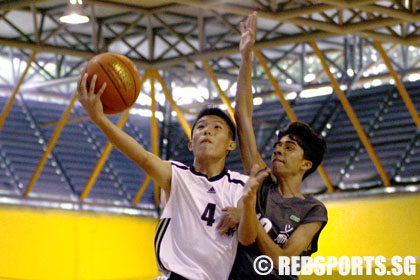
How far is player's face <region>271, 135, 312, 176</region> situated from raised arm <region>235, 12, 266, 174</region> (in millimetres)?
91

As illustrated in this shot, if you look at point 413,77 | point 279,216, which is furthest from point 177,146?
point 279,216

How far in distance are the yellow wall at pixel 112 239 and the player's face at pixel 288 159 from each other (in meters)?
10.4

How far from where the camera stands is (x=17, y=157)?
69.6ft

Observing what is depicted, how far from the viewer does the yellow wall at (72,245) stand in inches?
610

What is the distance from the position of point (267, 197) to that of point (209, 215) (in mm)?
516

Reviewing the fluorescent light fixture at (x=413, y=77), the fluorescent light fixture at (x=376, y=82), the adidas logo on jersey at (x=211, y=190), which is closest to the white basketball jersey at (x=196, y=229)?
the adidas logo on jersey at (x=211, y=190)

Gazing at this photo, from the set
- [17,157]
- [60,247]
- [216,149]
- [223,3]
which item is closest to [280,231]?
[216,149]

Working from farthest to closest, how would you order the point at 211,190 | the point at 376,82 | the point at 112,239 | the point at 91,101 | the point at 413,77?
the point at 376,82 → the point at 413,77 → the point at 112,239 → the point at 211,190 → the point at 91,101

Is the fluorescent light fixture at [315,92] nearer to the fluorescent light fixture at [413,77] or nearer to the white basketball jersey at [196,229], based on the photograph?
the fluorescent light fixture at [413,77]

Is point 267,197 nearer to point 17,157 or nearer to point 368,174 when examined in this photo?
point 368,174

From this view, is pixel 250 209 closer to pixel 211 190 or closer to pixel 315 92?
pixel 211 190

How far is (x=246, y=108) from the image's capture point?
218 inches

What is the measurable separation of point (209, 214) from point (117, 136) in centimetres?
66

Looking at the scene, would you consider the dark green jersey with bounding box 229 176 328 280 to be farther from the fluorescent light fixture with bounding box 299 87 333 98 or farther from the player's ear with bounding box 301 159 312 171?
the fluorescent light fixture with bounding box 299 87 333 98
